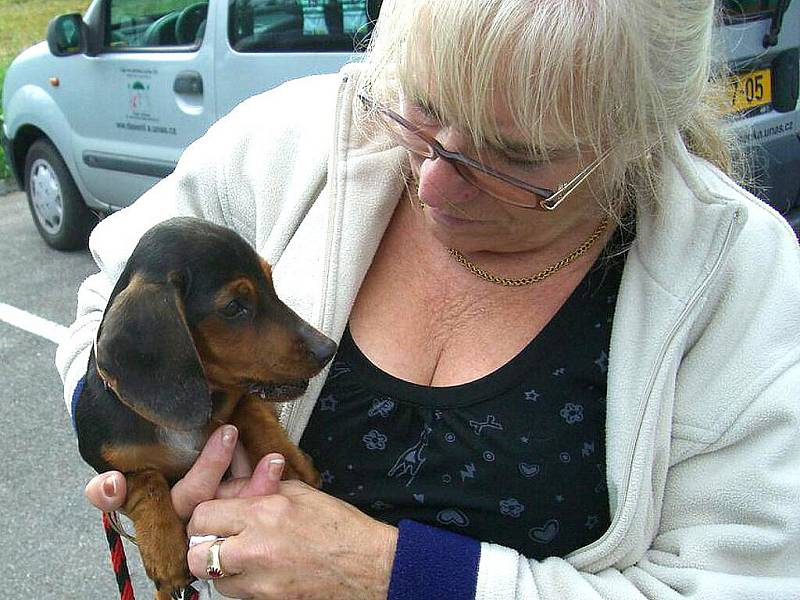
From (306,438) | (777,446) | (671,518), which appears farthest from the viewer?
(306,438)

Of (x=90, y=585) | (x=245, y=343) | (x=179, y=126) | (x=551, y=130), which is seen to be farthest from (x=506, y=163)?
(x=179, y=126)

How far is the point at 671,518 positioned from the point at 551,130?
0.67m

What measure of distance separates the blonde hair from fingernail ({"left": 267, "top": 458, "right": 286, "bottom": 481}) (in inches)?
24.3

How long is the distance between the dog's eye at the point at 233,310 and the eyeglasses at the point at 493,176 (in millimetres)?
442

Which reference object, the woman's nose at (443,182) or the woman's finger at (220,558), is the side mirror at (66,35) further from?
the woman's finger at (220,558)

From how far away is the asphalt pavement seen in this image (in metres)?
3.49

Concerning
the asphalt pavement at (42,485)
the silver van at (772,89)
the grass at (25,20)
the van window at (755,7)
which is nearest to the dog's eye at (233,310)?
the asphalt pavement at (42,485)

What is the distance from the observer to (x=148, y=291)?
1.65m

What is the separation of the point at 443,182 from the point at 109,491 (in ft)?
2.63

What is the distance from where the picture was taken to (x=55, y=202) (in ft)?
22.8

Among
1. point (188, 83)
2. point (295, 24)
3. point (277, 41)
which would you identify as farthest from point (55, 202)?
point (295, 24)

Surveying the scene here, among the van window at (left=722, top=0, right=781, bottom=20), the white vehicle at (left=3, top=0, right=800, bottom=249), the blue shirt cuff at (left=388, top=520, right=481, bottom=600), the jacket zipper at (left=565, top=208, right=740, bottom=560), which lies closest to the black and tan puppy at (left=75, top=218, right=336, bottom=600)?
the blue shirt cuff at (left=388, top=520, right=481, bottom=600)

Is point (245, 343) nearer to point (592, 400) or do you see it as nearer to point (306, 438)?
point (306, 438)

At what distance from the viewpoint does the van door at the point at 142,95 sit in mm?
5469
